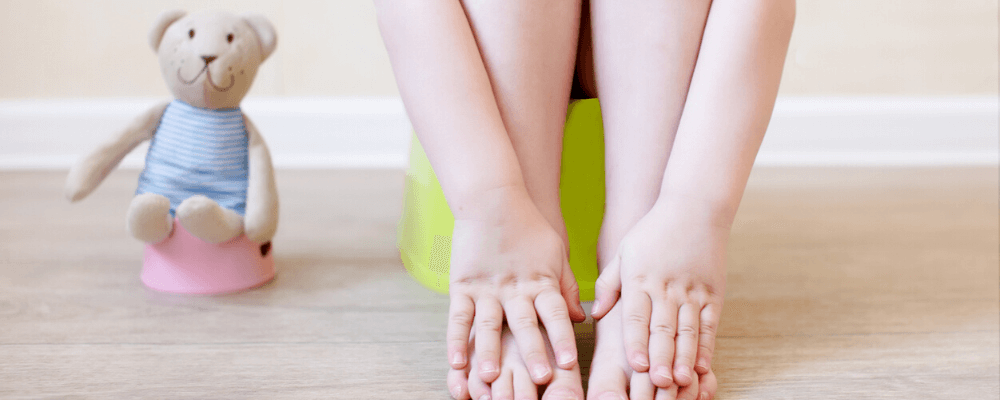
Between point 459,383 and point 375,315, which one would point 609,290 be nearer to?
point 459,383

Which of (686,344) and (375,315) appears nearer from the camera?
(686,344)

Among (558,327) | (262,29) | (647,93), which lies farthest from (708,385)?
(262,29)

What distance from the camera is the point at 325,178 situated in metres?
1.52

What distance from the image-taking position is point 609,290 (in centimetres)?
63

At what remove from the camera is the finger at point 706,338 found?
0.59 metres

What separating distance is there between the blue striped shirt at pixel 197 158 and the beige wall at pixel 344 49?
79cm

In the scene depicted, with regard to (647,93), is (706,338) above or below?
below

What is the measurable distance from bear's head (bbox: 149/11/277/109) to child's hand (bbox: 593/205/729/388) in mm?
457

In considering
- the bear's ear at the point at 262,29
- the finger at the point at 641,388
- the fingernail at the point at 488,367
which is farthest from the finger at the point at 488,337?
the bear's ear at the point at 262,29

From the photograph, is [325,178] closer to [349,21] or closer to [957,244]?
[349,21]

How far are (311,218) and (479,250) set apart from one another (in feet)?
2.07

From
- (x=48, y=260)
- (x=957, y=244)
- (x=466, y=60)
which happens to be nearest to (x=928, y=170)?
(x=957, y=244)

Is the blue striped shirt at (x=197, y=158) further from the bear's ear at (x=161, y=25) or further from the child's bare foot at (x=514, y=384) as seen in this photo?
the child's bare foot at (x=514, y=384)

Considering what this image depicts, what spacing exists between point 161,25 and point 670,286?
609 millimetres
